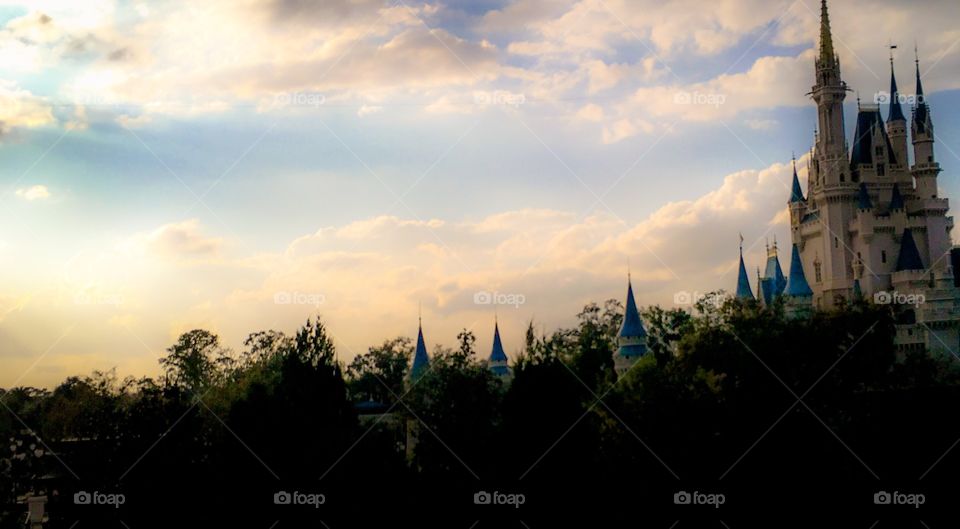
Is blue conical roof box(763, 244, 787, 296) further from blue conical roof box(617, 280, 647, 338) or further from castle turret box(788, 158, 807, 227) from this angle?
blue conical roof box(617, 280, 647, 338)

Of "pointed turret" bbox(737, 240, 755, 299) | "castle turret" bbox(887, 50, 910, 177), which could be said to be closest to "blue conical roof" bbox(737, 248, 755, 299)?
"pointed turret" bbox(737, 240, 755, 299)

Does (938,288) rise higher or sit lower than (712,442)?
higher

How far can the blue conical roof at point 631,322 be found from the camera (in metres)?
54.0

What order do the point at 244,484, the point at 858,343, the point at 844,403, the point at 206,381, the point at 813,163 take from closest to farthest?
the point at 244,484 → the point at 844,403 → the point at 858,343 → the point at 206,381 → the point at 813,163

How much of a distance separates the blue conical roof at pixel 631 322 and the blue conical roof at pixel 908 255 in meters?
28.1

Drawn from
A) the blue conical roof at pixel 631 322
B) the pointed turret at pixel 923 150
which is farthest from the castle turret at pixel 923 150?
the blue conical roof at pixel 631 322

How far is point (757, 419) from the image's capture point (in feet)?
124

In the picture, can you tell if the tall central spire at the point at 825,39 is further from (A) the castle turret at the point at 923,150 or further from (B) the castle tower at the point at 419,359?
(B) the castle tower at the point at 419,359

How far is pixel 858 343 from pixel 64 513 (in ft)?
107

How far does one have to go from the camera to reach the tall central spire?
77.7 m

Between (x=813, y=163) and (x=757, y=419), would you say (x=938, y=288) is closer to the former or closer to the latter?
(x=813, y=163)

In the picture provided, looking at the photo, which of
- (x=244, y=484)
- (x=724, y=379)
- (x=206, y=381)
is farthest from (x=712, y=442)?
(x=206, y=381)

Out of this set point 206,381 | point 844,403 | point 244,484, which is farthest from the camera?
point 206,381

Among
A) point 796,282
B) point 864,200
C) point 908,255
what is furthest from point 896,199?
point 796,282
